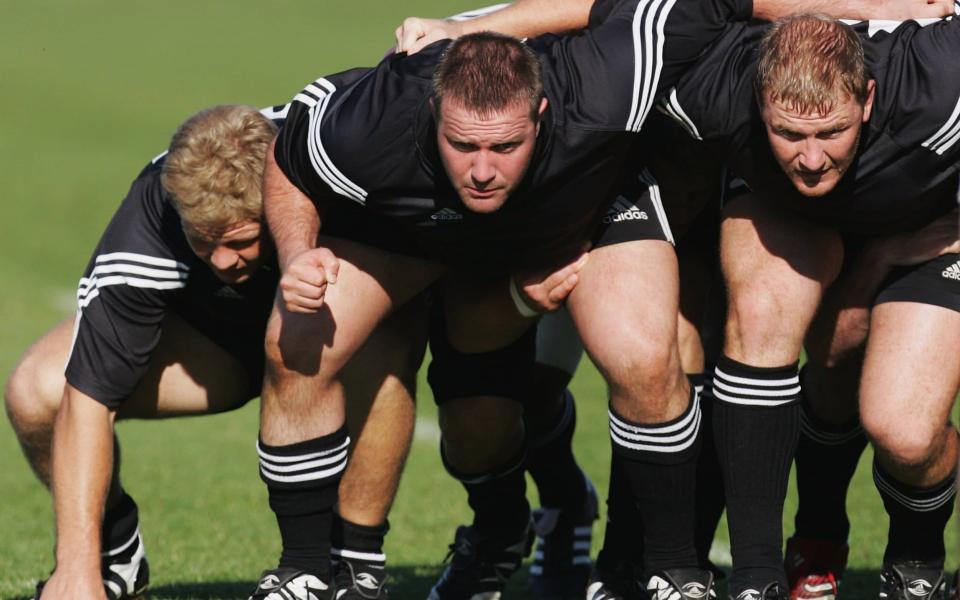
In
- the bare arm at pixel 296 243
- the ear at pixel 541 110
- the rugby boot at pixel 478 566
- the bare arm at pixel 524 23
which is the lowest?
the rugby boot at pixel 478 566

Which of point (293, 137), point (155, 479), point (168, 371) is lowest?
point (155, 479)

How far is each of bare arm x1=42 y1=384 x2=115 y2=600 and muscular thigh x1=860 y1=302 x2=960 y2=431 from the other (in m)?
2.50

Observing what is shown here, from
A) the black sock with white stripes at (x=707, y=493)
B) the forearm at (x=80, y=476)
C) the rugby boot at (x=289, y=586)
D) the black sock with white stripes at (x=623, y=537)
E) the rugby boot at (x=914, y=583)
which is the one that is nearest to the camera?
the rugby boot at (x=289, y=586)

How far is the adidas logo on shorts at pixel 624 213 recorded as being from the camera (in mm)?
4789

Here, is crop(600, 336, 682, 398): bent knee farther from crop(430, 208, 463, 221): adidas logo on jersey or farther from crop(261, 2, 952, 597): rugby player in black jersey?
crop(430, 208, 463, 221): adidas logo on jersey

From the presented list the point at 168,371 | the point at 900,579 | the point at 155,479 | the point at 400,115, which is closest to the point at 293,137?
the point at 400,115

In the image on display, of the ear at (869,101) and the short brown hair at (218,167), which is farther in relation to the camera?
the short brown hair at (218,167)

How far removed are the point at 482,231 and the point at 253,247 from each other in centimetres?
88

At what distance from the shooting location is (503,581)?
5750 millimetres

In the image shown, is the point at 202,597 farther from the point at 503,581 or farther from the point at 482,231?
the point at 482,231

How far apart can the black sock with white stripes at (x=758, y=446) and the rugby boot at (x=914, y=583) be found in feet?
2.21

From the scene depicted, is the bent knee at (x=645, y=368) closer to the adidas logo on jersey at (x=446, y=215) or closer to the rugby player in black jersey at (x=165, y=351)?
the adidas logo on jersey at (x=446, y=215)

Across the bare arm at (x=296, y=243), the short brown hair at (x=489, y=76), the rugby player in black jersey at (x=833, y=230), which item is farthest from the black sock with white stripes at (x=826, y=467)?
the bare arm at (x=296, y=243)

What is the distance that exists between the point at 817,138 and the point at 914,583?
1661 mm
